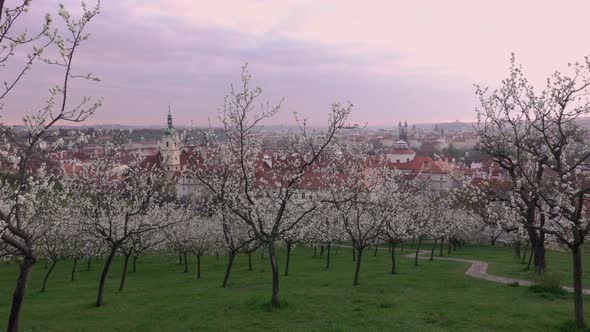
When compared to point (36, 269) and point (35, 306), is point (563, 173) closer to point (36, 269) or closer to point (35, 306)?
point (35, 306)

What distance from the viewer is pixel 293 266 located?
1409 inches

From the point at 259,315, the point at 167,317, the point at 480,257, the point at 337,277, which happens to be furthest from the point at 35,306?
the point at 480,257

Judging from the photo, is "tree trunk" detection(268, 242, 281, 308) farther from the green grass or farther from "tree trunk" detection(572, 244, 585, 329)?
"tree trunk" detection(572, 244, 585, 329)

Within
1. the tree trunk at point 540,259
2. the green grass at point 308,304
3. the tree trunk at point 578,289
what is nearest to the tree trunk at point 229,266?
the green grass at point 308,304

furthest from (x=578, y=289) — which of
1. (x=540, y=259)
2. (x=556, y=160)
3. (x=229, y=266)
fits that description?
(x=229, y=266)

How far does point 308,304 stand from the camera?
17.3 meters

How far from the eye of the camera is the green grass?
14367 mm

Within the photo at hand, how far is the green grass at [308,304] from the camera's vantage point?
1437cm

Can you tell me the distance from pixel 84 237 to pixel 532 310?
29.6 meters

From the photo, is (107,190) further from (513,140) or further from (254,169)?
(513,140)

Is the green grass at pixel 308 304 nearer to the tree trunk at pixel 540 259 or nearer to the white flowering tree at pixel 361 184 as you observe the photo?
the tree trunk at pixel 540 259

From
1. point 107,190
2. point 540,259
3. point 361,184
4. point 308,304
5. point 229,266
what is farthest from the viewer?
point 361,184

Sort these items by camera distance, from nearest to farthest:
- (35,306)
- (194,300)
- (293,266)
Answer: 1. (194,300)
2. (35,306)
3. (293,266)

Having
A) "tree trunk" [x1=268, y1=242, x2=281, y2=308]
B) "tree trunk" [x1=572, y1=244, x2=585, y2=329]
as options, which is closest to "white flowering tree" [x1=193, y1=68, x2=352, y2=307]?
"tree trunk" [x1=268, y1=242, x2=281, y2=308]
